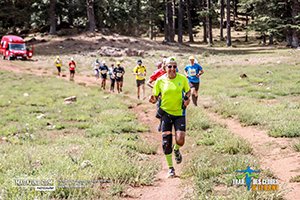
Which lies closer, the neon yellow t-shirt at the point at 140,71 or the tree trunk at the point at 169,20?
the neon yellow t-shirt at the point at 140,71

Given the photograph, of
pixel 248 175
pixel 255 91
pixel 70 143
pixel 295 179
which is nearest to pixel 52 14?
pixel 255 91

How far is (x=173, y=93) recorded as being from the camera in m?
7.17

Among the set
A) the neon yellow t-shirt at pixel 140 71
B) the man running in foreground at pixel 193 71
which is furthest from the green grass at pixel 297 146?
the neon yellow t-shirt at pixel 140 71

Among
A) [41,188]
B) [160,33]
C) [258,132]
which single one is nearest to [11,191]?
[41,188]

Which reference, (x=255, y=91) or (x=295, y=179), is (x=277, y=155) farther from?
(x=255, y=91)

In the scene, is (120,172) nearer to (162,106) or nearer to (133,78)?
(162,106)

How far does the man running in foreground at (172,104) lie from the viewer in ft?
23.3

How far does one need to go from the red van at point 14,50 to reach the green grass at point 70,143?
18.3 meters

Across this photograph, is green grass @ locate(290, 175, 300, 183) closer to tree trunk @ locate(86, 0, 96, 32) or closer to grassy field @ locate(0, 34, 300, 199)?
grassy field @ locate(0, 34, 300, 199)

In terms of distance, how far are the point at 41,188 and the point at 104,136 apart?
5459mm

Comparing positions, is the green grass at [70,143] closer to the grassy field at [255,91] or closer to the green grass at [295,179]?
the green grass at [295,179]

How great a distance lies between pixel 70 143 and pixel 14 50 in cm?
3330

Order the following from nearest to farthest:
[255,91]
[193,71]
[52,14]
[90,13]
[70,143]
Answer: [70,143], [193,71], [255,91], [90,13], [52,14]

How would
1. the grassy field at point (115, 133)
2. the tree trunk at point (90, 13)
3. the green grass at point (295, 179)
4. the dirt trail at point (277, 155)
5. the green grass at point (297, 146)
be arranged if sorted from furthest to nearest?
the tree trunk at point (90, 13) → the green grass at point (297, 146) → the grassy field at point (115, 133) → the green grass at point (295, 179) → the dirt trail at point (277, 155)
